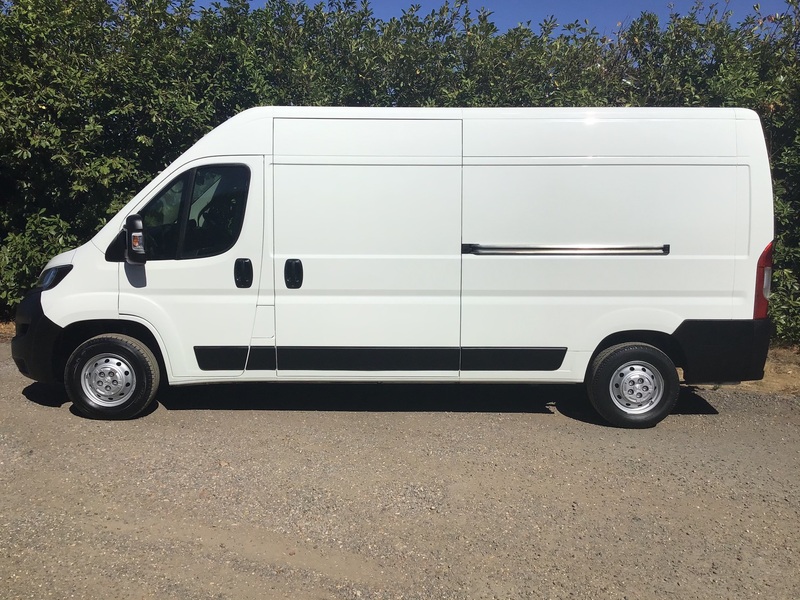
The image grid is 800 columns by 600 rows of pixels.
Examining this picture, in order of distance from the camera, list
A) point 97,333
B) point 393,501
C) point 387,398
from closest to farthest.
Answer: point 393,501 < point 97,333 < point 387,398

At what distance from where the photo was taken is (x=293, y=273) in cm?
528

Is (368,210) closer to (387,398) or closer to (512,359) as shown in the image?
(512,359)

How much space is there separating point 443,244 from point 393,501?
6.63ft

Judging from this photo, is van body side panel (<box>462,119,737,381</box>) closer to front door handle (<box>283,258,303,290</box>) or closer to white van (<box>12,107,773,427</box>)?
white van (<box>12,107,773,427</box>)

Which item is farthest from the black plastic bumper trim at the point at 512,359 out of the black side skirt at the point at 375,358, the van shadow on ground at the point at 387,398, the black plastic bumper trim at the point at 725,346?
the black plastic bumper trim at the point at 725,346

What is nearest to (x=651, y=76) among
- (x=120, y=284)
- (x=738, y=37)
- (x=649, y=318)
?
(x=738, y=37)

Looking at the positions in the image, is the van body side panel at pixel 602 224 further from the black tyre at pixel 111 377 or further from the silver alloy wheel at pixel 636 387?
the black tyre at pixel 111 377

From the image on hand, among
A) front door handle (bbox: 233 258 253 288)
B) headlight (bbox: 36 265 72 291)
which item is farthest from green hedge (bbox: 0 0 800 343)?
front door handle (bbox: 233 258 253 288)

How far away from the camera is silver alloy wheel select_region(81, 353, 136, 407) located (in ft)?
17.9

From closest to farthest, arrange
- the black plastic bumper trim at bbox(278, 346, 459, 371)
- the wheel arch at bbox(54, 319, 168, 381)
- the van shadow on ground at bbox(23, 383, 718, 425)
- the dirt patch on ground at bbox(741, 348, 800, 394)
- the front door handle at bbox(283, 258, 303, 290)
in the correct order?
the front door handle at bbox(283, 258, 303, 290) < the black plastic bumper trim at bbox(278, 346, 459, 371) < the wheel arch at bbox(54, 319, 168, 381) < the van shadow on ground at bbox(23, 383, 718, 425) < the dirt patch on ground at bbox(741, 348, 800, 394)

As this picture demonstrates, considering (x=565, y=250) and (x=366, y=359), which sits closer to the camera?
(x=565, y=250)

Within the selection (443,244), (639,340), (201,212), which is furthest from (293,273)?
(639,340)

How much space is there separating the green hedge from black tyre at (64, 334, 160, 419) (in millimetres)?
3033

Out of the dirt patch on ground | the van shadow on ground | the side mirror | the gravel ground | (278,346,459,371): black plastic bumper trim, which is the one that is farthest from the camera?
the dirt patch on ground
